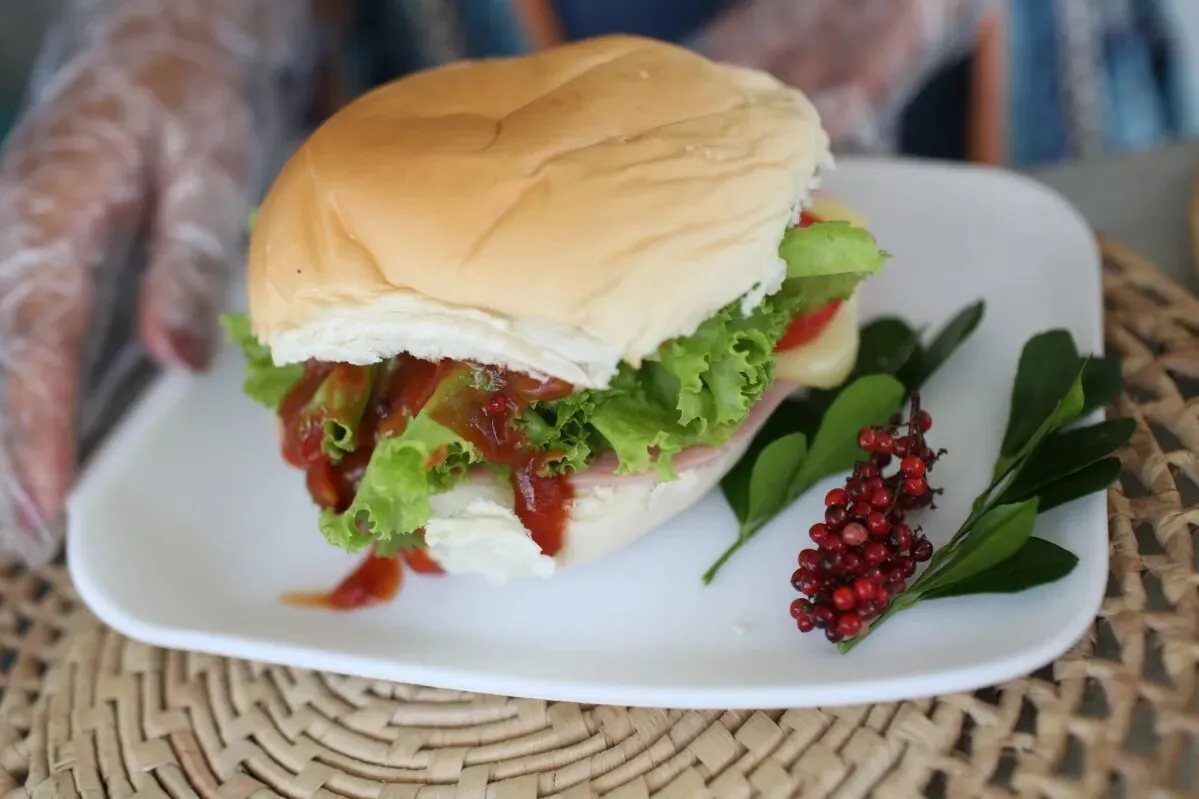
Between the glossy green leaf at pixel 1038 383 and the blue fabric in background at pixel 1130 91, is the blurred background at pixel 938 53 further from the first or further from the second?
the glossy green leaf at pixel 1038 383

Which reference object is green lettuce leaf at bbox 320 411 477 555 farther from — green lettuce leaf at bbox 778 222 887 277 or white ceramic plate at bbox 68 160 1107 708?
green lettuce leaf at bbox 778 222 887 277

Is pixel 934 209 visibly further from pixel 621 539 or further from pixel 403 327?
pixel 403 327

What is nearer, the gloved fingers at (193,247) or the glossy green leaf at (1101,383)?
the glossy green leaf at (1101,383)

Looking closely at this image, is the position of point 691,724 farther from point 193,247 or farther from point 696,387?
point 193,247

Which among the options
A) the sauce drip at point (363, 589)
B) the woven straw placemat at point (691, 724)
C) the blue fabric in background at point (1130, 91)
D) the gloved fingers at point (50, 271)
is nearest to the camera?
the woven straw placemat at point (691, 724)

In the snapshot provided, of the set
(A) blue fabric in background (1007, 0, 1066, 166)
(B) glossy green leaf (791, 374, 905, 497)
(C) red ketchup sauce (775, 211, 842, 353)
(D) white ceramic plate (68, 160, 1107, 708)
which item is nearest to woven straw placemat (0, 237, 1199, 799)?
(D) white ceramic plate (68, 160, 1107, 708)

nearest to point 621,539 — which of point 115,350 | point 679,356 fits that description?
point 679,356

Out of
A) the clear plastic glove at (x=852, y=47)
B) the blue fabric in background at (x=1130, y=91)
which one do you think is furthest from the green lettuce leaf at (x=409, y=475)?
the blue fabric in background at (x=1130, y=91)
